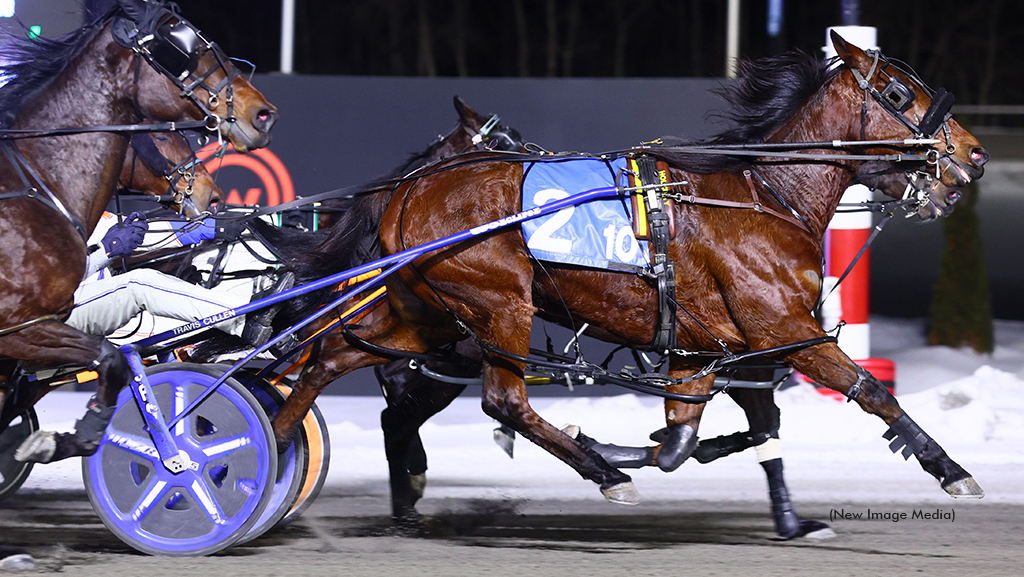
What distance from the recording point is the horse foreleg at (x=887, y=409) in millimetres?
3725

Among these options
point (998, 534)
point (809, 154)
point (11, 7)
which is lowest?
point (998, 534)

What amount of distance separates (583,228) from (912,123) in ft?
4.36

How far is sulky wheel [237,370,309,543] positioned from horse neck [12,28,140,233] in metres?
0.98

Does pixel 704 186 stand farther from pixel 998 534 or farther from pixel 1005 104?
pixel 1005 104

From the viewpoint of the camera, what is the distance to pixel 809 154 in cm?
409

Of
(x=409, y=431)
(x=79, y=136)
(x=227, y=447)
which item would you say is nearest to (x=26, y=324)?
(x=79, y=136)

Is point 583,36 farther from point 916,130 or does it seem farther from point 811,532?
point 811,532

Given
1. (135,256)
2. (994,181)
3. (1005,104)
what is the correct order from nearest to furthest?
(135,256)
(994,181)
(1005,104)

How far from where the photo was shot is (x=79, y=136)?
12.7 feet

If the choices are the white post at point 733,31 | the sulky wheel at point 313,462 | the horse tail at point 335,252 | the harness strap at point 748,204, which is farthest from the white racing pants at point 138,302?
the white post at point 733,31

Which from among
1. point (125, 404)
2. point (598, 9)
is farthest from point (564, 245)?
point (598, 9)

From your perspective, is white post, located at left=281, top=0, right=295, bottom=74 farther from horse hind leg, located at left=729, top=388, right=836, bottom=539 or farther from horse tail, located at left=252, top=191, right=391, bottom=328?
horse hind leg, located at left=729, top=388, right=836, bottom=539

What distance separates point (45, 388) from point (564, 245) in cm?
224

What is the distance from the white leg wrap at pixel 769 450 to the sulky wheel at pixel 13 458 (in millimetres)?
3035
